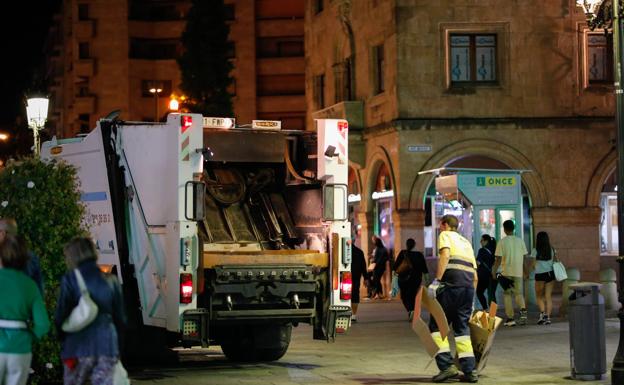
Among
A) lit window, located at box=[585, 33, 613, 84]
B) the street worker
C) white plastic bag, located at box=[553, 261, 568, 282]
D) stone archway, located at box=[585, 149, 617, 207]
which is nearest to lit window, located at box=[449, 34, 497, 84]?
lit window, located at box=[585, 33, 613, 84]

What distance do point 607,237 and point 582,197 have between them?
1.66 meters

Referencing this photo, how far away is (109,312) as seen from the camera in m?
8.51

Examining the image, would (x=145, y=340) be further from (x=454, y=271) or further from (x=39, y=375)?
(x=454, y=271)

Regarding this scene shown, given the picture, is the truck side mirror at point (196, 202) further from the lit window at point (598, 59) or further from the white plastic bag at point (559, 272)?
the lit window at point (598, 59)

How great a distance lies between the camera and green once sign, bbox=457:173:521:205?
79.7 feet

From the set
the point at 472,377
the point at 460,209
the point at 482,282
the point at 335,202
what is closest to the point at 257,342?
the point at 335,202

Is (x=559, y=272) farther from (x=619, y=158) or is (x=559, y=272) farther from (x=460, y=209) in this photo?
(x=619, y=158)

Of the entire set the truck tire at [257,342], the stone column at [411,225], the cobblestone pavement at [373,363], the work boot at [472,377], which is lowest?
the cobblestone pavement at [373,363]

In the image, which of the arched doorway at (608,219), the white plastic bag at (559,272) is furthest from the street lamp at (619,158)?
the arched doorway at (608,219)

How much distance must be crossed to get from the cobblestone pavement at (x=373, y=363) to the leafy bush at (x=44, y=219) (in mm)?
1713

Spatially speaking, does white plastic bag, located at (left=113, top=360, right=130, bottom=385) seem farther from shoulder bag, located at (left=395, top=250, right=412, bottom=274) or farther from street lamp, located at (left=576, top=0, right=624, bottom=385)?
shoulder bag, located at (left=395, top=250, right=412, bottom=274)

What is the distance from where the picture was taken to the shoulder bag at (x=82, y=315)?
27.1ft

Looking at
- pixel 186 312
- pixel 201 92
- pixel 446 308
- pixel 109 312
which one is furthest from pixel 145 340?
pixel 201 92

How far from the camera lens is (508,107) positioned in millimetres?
30078
